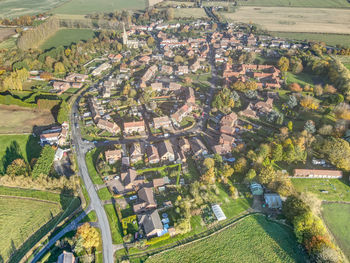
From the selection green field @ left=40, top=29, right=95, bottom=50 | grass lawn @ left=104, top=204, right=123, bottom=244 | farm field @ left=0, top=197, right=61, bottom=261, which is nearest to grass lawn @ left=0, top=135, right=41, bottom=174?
farm field @ left=0, top=197, right=61, bottom=261

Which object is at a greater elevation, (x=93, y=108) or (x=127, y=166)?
(x=93, y=108)

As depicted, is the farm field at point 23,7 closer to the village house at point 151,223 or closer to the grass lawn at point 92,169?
the grass lawn at point 92,169

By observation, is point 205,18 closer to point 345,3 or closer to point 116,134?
point 345,3

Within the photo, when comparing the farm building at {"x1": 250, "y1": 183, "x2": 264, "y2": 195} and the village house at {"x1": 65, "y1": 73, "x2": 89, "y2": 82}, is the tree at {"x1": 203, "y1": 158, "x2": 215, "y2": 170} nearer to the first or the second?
the farm building at {"x1": 250, "y1": 183, "x2": 264, "y2": 195}

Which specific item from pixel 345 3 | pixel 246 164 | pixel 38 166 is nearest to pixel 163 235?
pixel 246 164

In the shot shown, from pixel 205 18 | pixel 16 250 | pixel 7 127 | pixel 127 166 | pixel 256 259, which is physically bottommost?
pixel 256 259

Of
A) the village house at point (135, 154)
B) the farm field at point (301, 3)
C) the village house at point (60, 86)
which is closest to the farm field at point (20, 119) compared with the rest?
the village house at point (60, 86)
